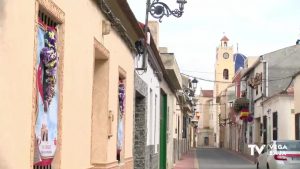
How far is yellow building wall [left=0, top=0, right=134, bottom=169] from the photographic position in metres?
4.99

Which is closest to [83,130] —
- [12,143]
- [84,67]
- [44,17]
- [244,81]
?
[84,67]

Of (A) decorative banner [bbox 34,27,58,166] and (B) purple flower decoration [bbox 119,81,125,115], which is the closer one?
(A) decorative banner [bbox 34,27,58,166]

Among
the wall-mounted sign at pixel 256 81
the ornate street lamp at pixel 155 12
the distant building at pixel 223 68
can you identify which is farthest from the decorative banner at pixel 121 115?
the distant building at pixel 223 68

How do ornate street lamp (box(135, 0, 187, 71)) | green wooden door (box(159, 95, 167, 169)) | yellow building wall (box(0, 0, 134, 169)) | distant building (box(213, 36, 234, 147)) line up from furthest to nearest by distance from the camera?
distant building (box(213, 36, 234, 147)) → green wooden door (box(159, 95, 167, 169)) → ornate street lamp (box(135, 0, 187, 71)) → yellow building wall (box(0, 0, 134, 169))

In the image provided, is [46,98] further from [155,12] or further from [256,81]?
[256,81]

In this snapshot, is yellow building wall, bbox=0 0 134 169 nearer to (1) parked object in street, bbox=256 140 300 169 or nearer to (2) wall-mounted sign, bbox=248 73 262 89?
(1) parked object in street, bbox=256 140 300 169

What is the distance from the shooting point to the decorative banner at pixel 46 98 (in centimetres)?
616

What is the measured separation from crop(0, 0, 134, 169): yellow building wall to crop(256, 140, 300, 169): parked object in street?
1053 cm

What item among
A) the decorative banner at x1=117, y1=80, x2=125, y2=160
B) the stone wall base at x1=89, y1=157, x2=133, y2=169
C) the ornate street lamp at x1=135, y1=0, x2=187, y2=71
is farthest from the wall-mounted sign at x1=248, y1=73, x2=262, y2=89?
the decorative banner at x1=117, y1=80, x2=125, y2=160

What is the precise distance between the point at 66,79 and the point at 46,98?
785 mm

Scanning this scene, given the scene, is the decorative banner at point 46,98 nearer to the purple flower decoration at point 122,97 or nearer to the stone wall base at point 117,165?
the stone wall base at point 117,165

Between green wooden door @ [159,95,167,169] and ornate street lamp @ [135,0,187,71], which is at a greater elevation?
ornate street lamp @ [135,0,187,71]

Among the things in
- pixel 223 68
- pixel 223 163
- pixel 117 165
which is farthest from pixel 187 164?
pixel 223 68

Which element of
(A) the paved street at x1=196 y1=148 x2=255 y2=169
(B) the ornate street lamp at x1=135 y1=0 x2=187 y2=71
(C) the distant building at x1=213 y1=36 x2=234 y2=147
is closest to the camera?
(B) the ornate street lamp at x1=135 y1=0 x2=187 y2=71
